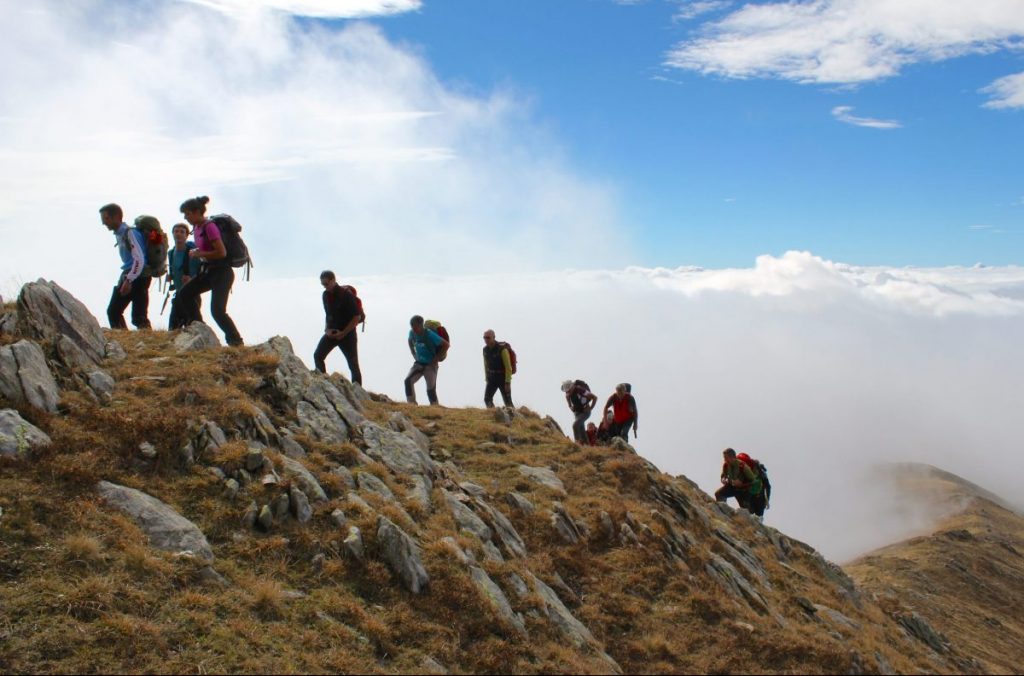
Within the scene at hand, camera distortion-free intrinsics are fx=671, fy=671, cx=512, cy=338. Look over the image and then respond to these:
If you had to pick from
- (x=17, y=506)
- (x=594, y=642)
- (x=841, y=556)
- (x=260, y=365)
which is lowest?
(x=841, y=556)

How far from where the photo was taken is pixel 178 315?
18438 millimetres

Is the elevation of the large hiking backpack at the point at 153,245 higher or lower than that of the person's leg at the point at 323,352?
higher

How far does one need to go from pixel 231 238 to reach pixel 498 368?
1082cm

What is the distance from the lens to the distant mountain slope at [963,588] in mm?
31375

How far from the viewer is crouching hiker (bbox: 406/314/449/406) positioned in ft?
75.2

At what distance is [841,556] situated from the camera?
129 m

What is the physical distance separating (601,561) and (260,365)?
916 centimetres

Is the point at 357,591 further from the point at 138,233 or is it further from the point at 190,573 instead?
the point at 138,233

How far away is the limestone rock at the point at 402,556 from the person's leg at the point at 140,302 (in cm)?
1083

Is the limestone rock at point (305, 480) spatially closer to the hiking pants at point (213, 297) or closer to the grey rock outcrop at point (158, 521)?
the grey rock outcrop at point (158, 521)

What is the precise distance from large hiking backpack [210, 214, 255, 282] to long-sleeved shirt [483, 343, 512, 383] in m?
9.96

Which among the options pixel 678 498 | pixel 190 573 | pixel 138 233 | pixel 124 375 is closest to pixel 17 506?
pixel 190 573

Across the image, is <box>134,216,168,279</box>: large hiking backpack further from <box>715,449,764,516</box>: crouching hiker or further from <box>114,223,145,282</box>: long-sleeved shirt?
<box>715,449,764,516</box>: crouching hiker

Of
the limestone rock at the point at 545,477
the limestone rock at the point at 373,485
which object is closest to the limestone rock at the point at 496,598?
the limestone rock at the point at 373,485
